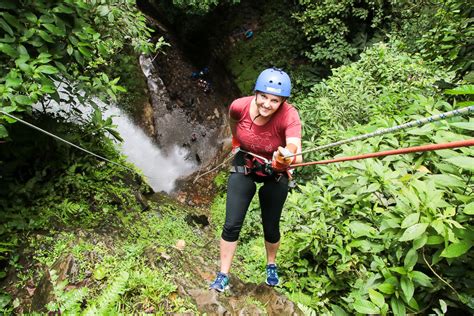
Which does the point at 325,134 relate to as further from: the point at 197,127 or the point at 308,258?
the point at 197,127

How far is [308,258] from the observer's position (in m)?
4.03

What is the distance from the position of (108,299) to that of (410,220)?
2137mm

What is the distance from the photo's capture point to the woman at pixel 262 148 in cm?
301

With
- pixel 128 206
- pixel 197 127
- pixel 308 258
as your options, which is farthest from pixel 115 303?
pixel 197 127

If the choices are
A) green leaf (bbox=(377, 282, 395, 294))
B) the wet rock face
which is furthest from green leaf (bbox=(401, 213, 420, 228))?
the wet rock face

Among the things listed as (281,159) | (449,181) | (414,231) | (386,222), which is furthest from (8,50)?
(449,181)

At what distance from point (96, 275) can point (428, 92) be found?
537 cm

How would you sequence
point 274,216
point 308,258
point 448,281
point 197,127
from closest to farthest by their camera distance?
1. point 448,281
2. point 274,216
3. point 308,258
4. point 197,127

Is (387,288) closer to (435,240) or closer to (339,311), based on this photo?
(435,240)

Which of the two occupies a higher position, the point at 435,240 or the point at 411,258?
the point at 435,240

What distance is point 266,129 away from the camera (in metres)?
3.15

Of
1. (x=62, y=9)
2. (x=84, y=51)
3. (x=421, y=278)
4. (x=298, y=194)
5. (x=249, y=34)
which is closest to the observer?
(x=421, y=278)

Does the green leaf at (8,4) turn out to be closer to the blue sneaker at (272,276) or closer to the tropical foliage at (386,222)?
the tropical foliage at (386,222)

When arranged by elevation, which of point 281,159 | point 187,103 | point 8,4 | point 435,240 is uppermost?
point 8,4
